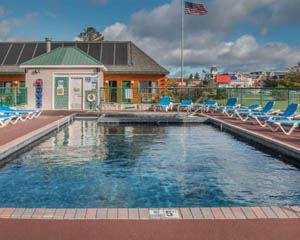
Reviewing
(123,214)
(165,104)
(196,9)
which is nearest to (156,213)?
(123,214)

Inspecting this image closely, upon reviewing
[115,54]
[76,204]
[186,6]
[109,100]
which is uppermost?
[186,6]

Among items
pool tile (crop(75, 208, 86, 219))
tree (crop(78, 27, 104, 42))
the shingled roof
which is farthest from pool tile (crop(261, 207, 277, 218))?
tree (crop(78, 27, 104, 42))

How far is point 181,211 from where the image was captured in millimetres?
4113

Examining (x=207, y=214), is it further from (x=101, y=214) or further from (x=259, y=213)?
(x=101, y=214)

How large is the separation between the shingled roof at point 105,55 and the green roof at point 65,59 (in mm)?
4018

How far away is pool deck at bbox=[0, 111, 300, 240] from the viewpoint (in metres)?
3.44

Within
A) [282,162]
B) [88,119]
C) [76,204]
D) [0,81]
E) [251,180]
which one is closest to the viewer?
[76,204]

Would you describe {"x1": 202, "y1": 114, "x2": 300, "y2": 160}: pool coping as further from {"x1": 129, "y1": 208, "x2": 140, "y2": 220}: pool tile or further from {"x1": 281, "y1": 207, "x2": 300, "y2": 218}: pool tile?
{"x1": 129, "y1": 208, "x2": 140, "y2": 220}: pool tile

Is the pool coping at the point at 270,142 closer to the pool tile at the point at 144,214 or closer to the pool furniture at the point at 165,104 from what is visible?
the pool tile at the point at 144,214

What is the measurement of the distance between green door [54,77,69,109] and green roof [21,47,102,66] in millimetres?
1106

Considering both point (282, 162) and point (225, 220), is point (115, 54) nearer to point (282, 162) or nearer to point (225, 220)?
point (282, 162)

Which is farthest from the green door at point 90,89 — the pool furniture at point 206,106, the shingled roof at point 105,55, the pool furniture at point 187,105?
the pool furniture at point 206,106

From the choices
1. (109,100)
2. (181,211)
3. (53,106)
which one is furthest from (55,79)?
(181,211)

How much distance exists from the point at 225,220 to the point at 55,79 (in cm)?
2176
